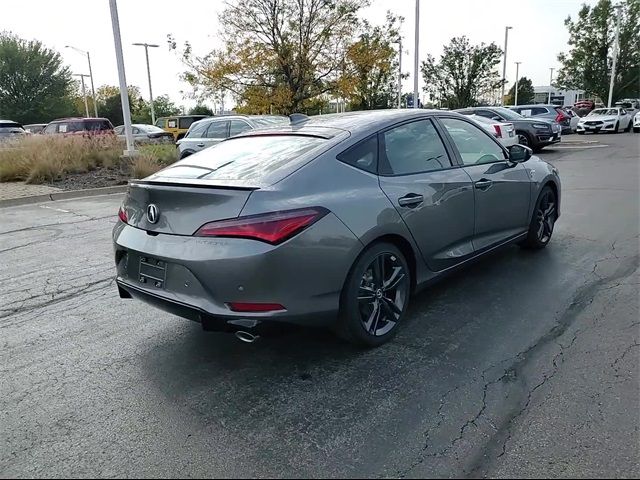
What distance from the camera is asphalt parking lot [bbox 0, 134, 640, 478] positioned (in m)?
2.39

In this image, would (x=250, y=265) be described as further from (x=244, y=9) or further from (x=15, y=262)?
(x=244, y=9)

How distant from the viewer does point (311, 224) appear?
9.59ft

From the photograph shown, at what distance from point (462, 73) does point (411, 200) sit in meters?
35.4

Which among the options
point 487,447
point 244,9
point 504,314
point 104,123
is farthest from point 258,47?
point 487,447

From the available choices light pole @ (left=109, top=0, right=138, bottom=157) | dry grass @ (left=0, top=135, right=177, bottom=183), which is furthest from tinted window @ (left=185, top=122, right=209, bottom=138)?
light pole @ (left=109, top=0, right=138, bottom=157)

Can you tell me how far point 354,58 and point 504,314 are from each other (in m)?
19.8

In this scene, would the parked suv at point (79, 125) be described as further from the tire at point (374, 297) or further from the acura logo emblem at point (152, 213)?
the tire at point (374, 297)

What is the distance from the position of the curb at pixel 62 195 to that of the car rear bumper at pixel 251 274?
28.4 feet

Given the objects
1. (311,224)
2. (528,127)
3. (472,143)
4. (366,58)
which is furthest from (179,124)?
(311,224)

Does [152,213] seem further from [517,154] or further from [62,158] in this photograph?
[62,158]

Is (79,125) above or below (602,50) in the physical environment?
below

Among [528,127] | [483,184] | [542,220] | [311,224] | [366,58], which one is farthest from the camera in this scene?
[366,58]

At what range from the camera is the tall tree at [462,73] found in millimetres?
34812

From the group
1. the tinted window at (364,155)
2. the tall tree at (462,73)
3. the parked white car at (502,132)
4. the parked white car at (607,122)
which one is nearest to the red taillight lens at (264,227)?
the tinted window at (364,155)
